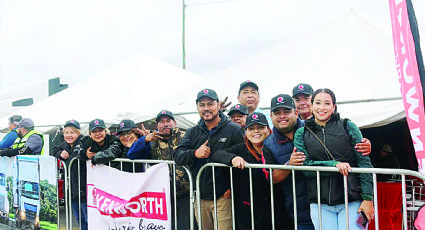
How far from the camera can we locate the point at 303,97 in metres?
4.39

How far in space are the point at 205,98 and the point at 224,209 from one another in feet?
3.90

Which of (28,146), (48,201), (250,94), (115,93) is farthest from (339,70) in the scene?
(115,93)

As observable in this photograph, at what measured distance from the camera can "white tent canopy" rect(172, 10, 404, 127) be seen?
5.85 meters

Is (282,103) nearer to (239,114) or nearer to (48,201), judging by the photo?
(239,114)

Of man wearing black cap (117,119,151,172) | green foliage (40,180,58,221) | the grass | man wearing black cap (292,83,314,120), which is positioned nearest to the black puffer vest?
man wearing black cap (292,83,314,120)

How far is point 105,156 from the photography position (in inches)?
185

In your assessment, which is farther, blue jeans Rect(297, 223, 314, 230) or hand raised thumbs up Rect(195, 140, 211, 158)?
hand raised thumbs up Rect(195, 140, 211, 158)

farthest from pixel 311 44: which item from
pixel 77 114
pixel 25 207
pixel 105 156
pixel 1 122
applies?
pixel 1 122

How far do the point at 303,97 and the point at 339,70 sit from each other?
9.46 ft

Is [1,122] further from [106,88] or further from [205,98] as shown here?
[205,98]

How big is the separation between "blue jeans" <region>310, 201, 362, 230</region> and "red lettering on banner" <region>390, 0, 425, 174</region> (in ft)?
2.11

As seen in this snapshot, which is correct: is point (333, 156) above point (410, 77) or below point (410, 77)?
below

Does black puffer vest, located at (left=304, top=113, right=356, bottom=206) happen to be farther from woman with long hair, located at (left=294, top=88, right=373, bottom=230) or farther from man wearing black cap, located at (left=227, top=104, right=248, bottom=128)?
man wearing black cap, located at (left=227, top=104, right=248, bottom=128)

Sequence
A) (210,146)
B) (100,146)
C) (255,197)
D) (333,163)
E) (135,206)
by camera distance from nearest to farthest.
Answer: (333,163) < (255,197) < (210,146) < (135,206) < (100,146)
